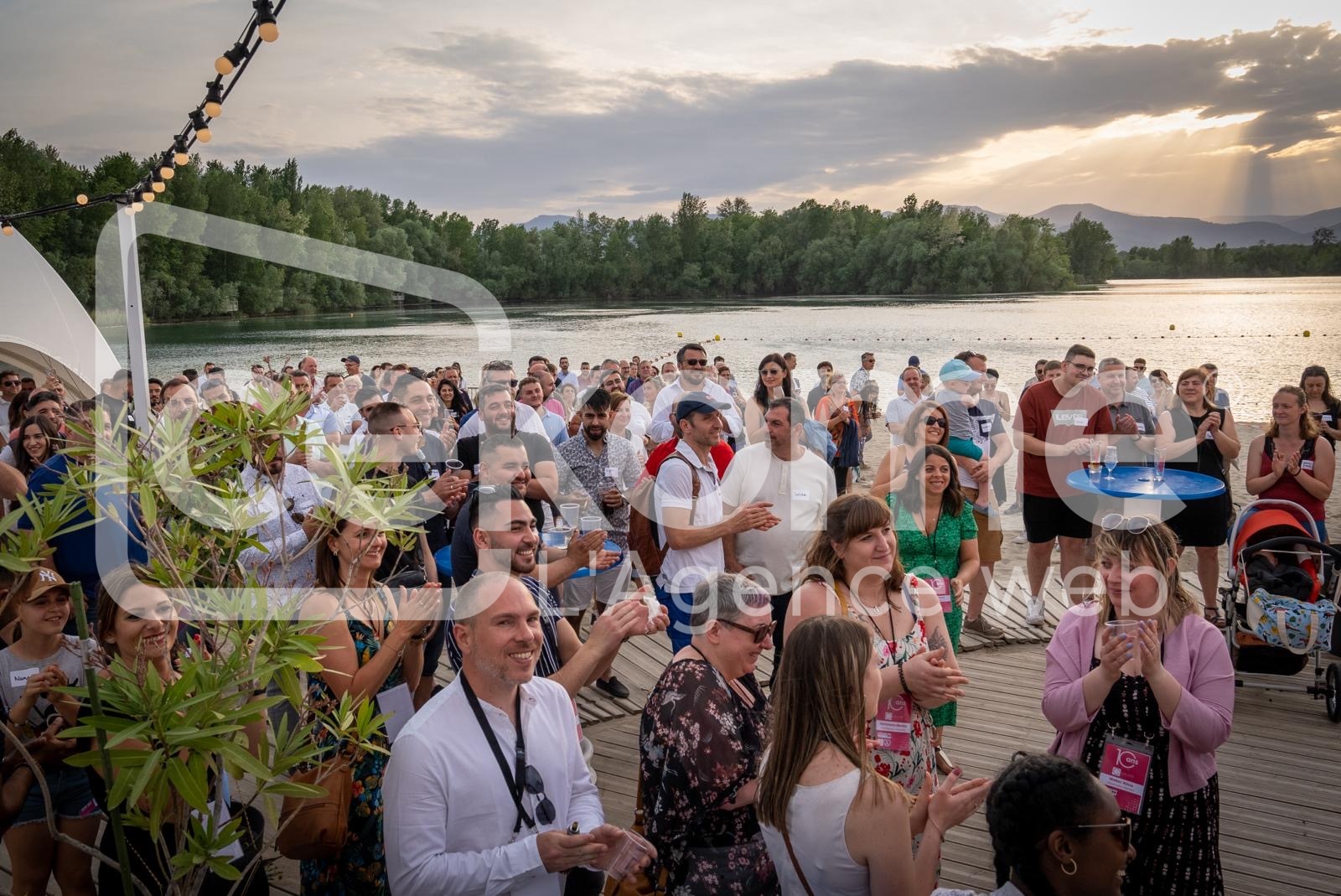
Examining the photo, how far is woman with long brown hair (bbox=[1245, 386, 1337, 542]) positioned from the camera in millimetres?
5707

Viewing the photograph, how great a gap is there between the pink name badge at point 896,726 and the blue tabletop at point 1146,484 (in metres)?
2.89

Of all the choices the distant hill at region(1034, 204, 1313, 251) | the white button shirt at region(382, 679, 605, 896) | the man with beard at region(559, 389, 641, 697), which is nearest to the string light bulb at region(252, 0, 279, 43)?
the man with beard at region(559, 389, 641, 697)

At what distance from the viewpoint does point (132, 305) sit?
6.21 metres

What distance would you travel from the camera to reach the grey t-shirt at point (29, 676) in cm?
277

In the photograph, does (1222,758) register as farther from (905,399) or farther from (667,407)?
(905,399)

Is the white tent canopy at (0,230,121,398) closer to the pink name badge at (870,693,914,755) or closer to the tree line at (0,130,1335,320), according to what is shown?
the pink name badge at (870,693,914,755)

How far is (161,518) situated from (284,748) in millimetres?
658

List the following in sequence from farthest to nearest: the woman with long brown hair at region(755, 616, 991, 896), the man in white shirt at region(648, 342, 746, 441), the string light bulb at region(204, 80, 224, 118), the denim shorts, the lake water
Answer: the lake water → the man in white shirt at region(648, 342, 746, 441) → the string light bulb at region(204, 80, 224, 118) → the denim shorts → the woman with long brown hair at region(755, 616, 991, 896)

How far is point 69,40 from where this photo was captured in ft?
36.0

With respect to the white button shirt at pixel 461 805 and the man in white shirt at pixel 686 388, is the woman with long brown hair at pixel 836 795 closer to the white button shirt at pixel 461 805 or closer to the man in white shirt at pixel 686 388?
the white button shirt at pixel 461 805

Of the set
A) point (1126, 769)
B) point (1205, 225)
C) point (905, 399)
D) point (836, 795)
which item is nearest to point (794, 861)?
point (836, 795)

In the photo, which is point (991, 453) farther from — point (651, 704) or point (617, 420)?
point (651, 704)

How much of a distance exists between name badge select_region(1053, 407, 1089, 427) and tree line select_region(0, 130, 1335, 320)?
26.9 m

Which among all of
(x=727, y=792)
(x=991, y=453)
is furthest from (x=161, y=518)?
(x=991, y=453)
